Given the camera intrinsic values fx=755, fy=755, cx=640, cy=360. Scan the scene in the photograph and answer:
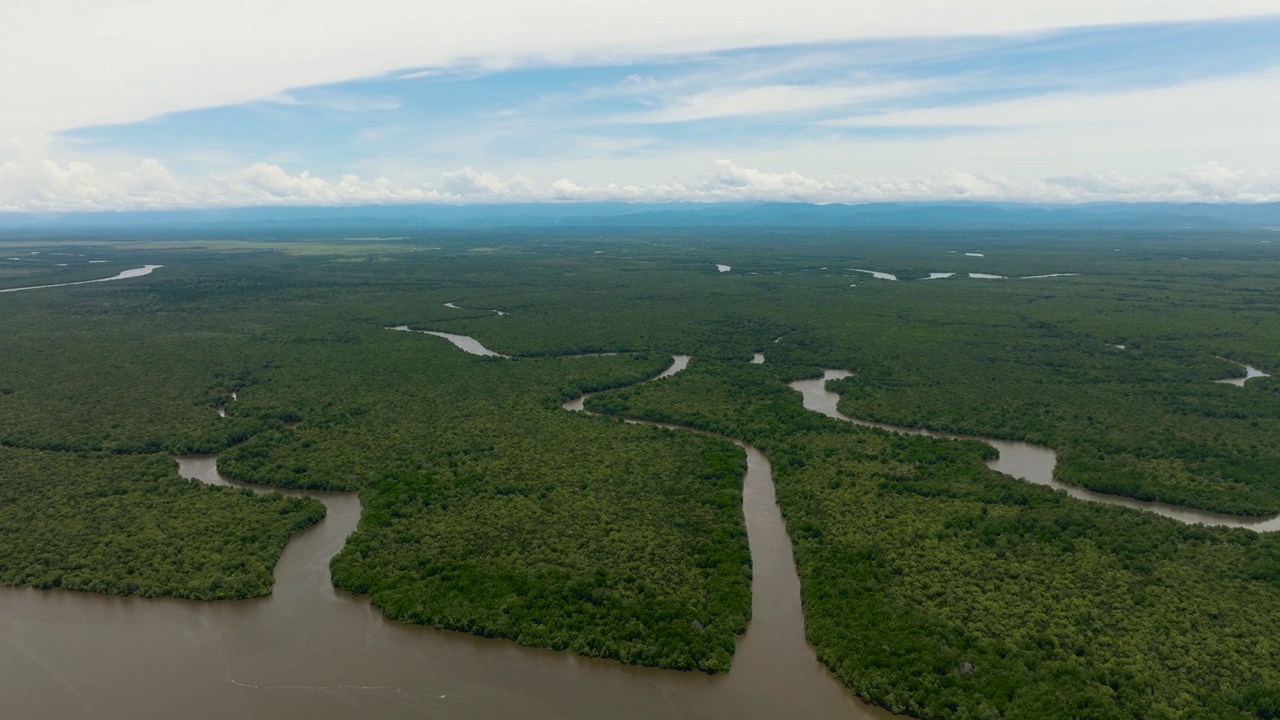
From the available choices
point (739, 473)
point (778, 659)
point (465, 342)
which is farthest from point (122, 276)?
point (778, 659)

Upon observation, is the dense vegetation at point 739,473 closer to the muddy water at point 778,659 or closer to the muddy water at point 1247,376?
the muddy water at point 778,659

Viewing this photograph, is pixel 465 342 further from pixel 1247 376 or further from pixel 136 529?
pixel 1247 376

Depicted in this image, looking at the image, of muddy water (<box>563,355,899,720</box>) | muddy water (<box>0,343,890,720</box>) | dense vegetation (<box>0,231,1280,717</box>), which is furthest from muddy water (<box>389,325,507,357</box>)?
muddy water (<box>563,355,899,720</box>)

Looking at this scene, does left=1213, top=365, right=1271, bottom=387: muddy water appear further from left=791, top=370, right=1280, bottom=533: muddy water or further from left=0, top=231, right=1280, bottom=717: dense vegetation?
left=791, top=370, right=1280, bottom=533: muddy water

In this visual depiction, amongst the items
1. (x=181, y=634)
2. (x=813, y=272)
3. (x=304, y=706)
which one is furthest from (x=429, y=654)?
(x=813, y=272)

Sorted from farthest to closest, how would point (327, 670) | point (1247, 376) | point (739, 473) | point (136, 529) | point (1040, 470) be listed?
point (1247, 376) → point (1040, 470) → point (739, 473) → point (136, 529) → point (327, 670)
